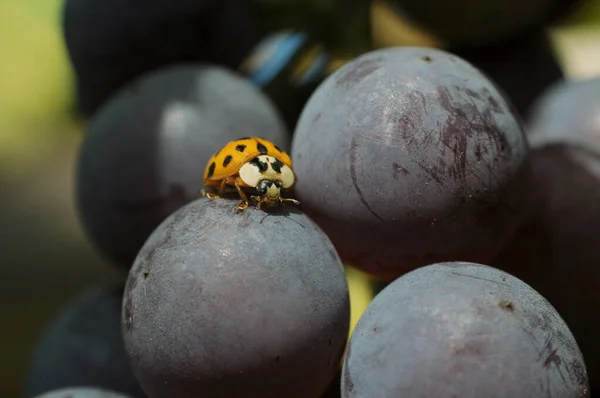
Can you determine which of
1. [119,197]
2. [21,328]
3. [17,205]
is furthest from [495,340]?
[17,205]

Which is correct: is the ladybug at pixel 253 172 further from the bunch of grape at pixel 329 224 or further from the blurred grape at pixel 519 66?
the blurred grape at pixel 519 66

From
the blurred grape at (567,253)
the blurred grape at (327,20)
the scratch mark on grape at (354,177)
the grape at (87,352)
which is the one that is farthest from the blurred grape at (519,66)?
the grape at (87,352)

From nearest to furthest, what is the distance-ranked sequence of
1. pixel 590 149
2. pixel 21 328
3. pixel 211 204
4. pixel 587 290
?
1. pixel 211 204
2. pixel 587 290
3. pixel 590 149
4. pixel 21 328

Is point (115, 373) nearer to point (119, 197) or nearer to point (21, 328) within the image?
point (119, 197)

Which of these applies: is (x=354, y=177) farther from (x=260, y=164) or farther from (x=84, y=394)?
(x=84, y=394)

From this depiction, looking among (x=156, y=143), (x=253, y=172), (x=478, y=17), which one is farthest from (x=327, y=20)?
(x=253, y=172)

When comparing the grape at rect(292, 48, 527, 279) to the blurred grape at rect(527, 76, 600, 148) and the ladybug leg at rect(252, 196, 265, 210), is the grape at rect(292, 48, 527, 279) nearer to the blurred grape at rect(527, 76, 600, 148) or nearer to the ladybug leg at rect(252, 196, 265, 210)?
the ladybug leg at rect(252, 196, 265, 210)
